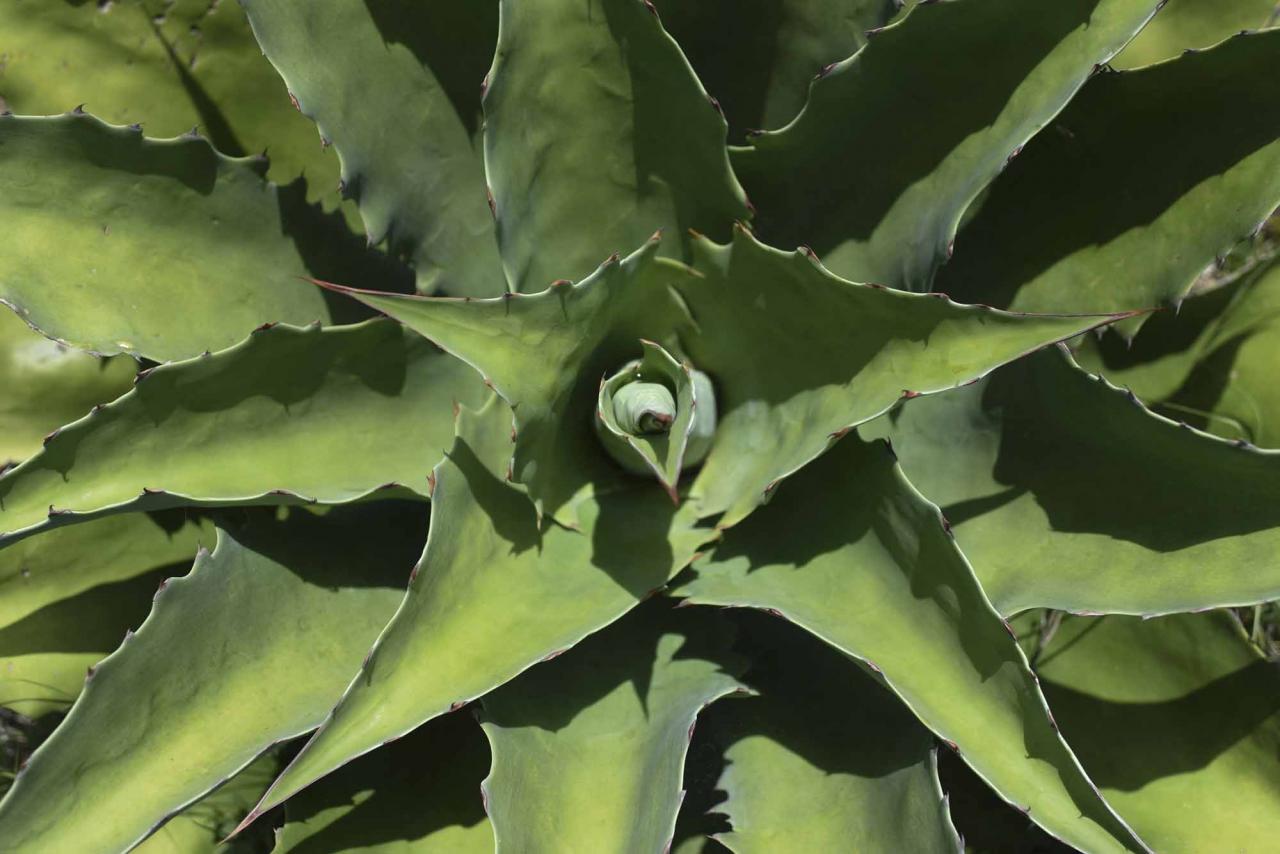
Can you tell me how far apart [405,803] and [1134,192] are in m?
1.12

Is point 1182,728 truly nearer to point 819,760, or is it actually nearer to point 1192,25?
point 819,760

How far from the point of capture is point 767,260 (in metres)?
1.09

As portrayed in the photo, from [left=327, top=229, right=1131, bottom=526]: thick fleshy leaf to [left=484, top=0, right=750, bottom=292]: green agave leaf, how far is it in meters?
0.09

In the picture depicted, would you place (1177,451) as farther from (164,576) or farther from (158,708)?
(164,576)

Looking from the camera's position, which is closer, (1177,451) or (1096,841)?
(1096,841)

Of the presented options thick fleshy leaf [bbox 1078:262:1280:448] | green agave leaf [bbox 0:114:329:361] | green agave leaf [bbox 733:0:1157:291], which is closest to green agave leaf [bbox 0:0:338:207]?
green agave leaf [bbox 0:114:329:361]

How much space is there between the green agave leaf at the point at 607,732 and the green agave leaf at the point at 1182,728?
51 cm

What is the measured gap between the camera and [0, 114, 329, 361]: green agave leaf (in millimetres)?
1246

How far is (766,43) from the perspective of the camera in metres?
1.30

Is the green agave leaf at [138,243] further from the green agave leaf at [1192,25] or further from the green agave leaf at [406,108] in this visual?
the green agave leaf at [1192,25]

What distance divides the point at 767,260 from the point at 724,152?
0.42 feet

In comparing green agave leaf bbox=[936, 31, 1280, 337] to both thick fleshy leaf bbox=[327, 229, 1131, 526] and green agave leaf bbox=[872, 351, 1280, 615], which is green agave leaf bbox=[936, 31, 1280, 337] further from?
thick fleshy leaf bbox=[327, 229, 1131, 526]

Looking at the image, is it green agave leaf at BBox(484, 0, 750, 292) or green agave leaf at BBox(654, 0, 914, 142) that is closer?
green agave leaf at BBox(484, 0, 750, 292)

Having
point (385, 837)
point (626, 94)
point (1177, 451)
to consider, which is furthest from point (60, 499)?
point (1177, 451)
